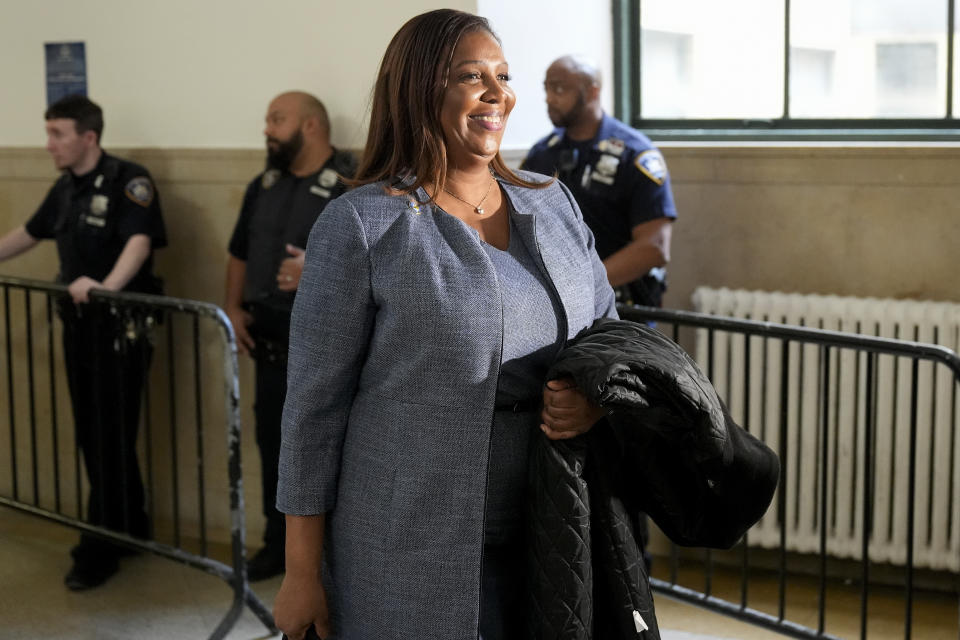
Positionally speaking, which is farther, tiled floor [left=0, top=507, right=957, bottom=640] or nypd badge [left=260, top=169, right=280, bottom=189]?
nypd badge [left=260, top=169, right=280, bottom=189]

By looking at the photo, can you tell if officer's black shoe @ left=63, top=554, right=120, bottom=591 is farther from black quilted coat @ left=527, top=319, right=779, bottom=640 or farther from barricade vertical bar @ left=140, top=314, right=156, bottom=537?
black quilted coat @ left=527, top=319, right=779, bottom=640

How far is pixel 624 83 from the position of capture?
4855mm

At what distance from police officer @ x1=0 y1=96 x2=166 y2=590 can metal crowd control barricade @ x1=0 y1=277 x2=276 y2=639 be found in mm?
83

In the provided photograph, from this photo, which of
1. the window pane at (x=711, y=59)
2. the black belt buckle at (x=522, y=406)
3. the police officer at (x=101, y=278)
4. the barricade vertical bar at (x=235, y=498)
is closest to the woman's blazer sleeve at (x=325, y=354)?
the black belt buckle at (x=522, y=406)

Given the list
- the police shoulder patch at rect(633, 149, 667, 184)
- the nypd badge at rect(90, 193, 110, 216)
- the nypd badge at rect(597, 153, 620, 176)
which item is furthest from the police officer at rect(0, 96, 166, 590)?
the police shoulder patch at rect(633, 149, 667, 184)

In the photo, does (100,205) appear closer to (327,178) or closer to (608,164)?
(327,178)

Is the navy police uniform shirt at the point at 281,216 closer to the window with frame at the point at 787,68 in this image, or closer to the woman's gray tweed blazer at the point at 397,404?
the window with frame at the point at 787,68

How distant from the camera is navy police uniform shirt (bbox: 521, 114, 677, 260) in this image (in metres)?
4.12

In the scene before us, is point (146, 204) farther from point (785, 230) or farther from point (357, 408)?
point (357, 408)

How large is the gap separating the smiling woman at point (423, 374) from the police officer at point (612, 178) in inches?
A: 86.9

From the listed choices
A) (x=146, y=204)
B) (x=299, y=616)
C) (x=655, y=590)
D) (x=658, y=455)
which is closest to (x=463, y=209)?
(x=658, y=455)

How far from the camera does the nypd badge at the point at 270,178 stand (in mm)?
4504

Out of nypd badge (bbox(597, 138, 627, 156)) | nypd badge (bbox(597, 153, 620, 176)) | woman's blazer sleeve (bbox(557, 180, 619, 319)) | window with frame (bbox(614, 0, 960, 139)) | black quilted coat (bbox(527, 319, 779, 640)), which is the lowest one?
black quilted coat (bbox(527, 319, 779, 640))

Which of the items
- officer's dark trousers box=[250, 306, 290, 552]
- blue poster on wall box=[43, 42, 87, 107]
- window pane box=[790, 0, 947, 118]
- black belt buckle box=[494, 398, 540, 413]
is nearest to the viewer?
black belt buckle box=[494, 398, 540, 413]
